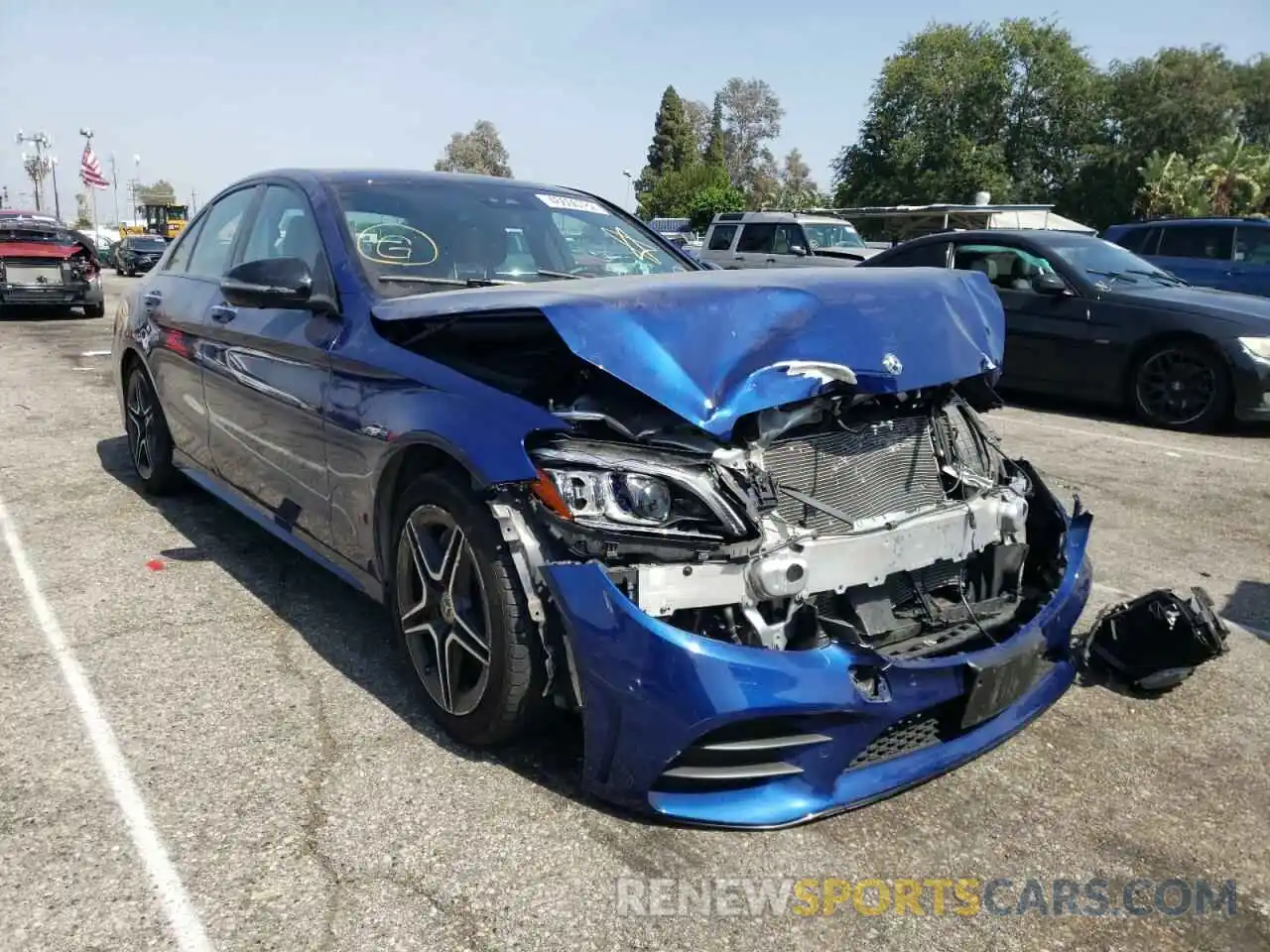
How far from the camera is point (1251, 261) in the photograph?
12016mm

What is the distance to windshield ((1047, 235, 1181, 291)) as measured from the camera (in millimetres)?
8672

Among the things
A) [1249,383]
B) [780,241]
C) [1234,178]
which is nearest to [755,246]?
[780,241]

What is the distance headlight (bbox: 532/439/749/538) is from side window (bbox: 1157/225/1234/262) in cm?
1230

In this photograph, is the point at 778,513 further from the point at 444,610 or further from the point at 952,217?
the point at 952,217

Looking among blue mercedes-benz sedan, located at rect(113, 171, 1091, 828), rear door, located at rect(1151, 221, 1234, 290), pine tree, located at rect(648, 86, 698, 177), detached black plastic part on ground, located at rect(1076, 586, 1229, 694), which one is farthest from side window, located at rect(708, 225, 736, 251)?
pine tree, located at rect(648, 86, 698, 177)

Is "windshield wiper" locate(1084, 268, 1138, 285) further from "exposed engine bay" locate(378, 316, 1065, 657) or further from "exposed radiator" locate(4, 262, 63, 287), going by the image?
"exposed radiator" locate(4, 262, 63, 287)

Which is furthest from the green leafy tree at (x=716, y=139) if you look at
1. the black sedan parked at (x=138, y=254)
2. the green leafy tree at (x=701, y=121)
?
the black sedan parked at (x=138, y=254)

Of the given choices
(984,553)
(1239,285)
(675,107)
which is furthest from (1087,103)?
(984,553)

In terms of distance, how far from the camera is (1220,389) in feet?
25.8

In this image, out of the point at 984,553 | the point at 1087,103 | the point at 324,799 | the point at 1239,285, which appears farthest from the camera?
the point at 1087,103

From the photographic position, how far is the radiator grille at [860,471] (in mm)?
2611

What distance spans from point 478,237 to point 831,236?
1313cm

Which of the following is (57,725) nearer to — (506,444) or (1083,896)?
(506,444)

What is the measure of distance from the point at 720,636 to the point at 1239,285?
40.1ft
